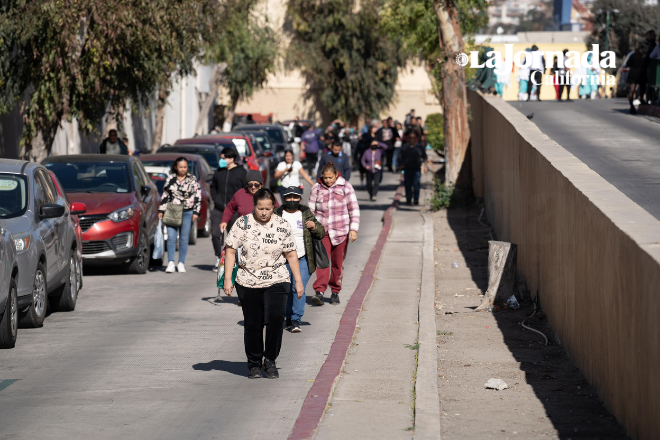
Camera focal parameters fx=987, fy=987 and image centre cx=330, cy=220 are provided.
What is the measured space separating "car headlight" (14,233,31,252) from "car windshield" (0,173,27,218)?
0.48 metres

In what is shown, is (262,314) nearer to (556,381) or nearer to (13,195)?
(556,381)

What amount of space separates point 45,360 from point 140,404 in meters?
2.08

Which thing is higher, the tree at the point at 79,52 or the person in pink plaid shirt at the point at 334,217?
the tree at the point at 79,52

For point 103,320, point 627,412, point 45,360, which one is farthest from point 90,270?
point 627,412

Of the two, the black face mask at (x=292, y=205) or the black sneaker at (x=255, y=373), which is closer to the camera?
the black sneaker at (x=255, y=373)

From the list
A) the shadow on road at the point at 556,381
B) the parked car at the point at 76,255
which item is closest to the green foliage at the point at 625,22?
the shadow on road at the point at 556,381

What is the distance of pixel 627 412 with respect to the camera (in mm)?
6488

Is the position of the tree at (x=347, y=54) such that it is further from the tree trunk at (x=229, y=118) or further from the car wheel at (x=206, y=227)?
the car wheel at (x=206, y=227)

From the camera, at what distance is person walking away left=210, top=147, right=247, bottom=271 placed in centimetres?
1462

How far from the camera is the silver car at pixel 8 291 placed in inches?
359

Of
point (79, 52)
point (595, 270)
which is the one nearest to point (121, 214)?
point (79, 52)

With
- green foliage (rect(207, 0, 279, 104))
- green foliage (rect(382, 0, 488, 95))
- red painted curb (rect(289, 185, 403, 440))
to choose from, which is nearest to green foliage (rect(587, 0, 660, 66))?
green foliage (rect(382, 0, 488, 95))

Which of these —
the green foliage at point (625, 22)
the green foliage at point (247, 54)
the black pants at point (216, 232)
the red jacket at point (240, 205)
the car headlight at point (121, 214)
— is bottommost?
the black pants at point (216, 232)

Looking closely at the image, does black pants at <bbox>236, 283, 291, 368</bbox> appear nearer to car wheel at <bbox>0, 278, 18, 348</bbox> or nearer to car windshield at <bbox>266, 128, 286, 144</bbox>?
car wheel at <bbox>0, 278, 18, 348</bbox>
